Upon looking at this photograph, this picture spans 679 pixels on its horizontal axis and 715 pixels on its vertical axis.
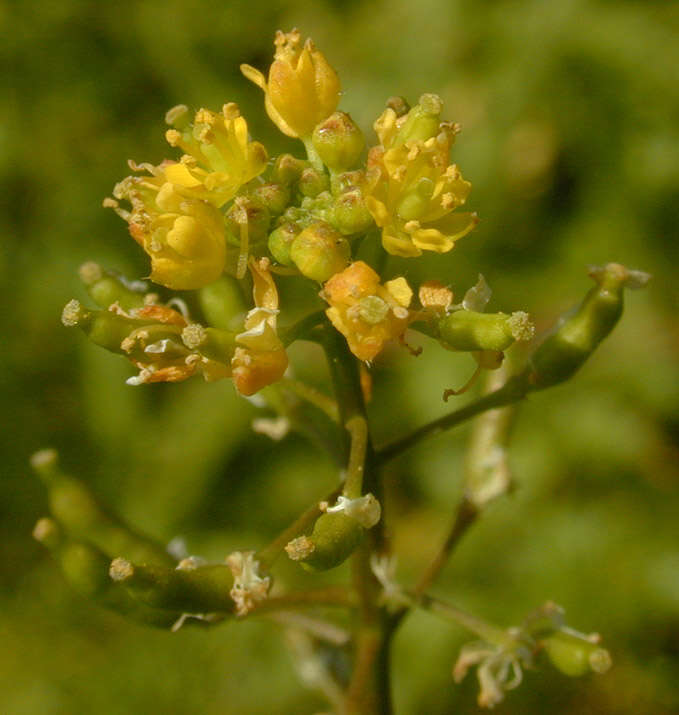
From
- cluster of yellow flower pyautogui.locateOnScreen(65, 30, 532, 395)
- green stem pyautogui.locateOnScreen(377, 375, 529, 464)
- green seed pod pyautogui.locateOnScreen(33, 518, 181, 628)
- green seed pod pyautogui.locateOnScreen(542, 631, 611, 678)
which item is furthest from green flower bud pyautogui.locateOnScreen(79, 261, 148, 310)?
green seed pod pyautogui.locateOnScreen(542, 631, 611, 678)

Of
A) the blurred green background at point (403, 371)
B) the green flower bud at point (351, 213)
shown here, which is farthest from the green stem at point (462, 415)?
the blurred green background at point (403, 371)

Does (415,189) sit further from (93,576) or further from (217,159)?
(93,576)

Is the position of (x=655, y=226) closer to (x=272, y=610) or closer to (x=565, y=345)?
(x=565, y=345)

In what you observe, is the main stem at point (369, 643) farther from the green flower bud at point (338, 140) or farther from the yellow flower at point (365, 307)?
the green flower bud at point (338, 140)

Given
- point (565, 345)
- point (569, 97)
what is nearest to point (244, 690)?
point (565, 345)

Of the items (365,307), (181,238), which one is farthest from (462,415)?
(181,238)

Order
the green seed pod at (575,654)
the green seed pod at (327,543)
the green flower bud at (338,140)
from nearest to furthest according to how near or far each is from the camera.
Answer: the green seed pod at (327,543) → the green flower bud at (338,140) → the green seed pod at (575,654)
